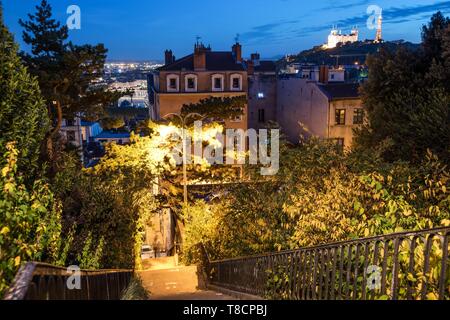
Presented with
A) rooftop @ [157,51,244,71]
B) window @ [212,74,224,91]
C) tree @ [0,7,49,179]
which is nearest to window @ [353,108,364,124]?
rooftop @ [157,51,244,71]

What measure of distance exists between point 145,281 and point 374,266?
9.76m

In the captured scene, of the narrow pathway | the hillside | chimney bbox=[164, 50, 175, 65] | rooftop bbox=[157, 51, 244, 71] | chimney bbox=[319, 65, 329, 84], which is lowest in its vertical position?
the narrow pathway

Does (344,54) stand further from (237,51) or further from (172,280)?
(172,280)

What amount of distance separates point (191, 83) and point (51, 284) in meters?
33.9

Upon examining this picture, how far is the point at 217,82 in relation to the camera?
37156 millimetres

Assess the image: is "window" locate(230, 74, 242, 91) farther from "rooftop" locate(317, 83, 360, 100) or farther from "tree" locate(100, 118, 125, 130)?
"tree" locate(100, 118, 125, 130)

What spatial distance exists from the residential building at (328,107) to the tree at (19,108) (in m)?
26.2

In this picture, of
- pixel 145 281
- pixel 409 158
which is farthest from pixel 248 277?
pixel 409 158

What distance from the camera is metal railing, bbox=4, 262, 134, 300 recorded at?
2920 mm

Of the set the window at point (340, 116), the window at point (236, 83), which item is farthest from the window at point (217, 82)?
the window at point (340, 116)

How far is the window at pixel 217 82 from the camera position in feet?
121

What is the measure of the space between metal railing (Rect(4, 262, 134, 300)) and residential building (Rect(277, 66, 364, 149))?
26306 millimetres

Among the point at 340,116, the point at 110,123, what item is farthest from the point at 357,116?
the point at 110,123

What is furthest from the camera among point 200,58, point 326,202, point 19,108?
point 200,58
